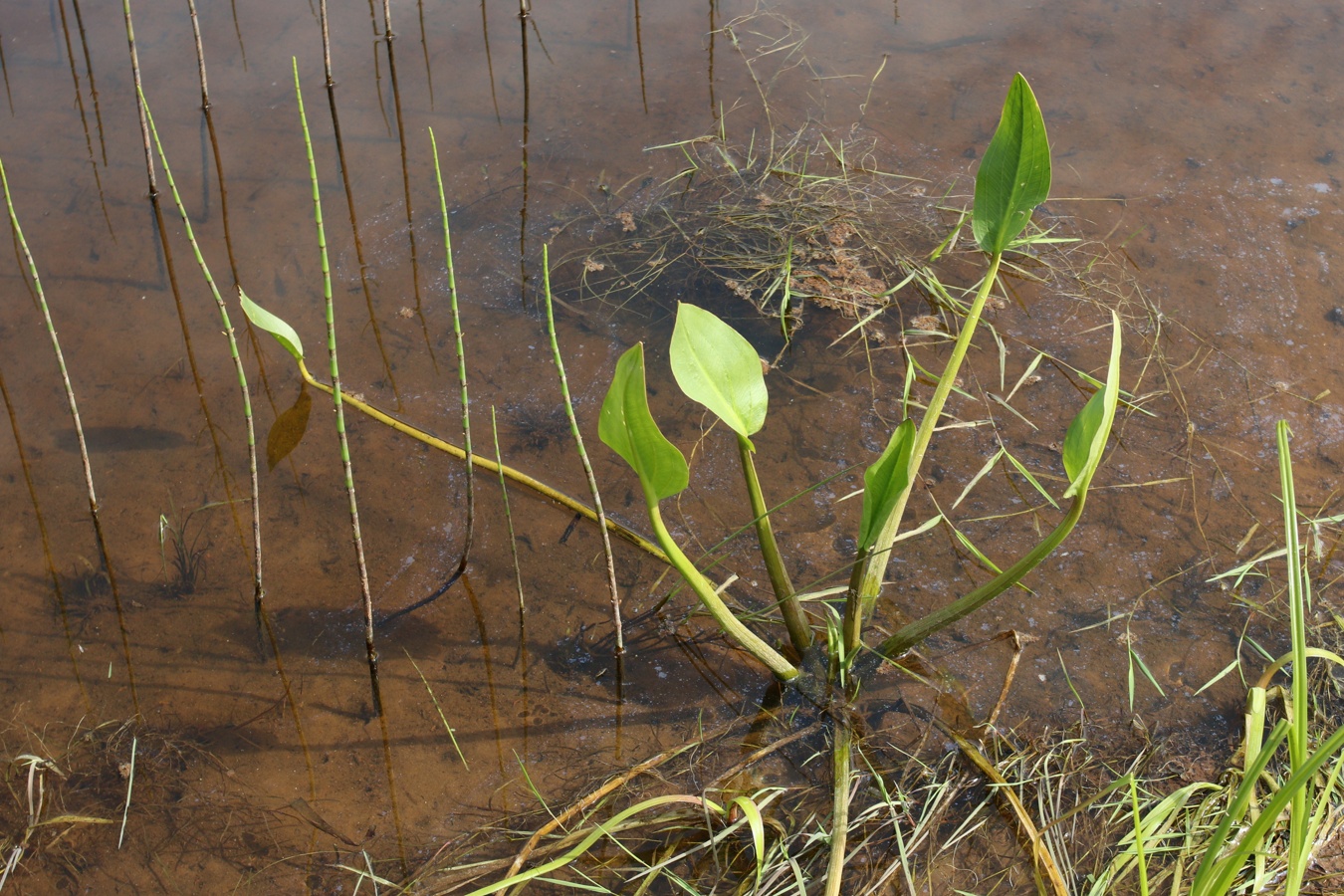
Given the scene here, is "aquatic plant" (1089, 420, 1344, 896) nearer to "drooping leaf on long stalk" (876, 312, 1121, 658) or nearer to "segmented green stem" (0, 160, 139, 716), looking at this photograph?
"drooping leaf on long stalk" (876, 312, 1121, 658)

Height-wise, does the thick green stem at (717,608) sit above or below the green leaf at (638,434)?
below

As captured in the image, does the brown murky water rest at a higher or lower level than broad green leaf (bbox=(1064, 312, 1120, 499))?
lower

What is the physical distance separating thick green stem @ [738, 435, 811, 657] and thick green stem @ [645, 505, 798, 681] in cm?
5

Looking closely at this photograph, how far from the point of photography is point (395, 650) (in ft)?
5.56

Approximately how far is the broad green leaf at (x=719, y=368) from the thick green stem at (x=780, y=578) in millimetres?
78

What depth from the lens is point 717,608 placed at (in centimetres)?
142

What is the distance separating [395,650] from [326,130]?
172 centimetres

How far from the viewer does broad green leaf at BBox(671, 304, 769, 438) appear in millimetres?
1275

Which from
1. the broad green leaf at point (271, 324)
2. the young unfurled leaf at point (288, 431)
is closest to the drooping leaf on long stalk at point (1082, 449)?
the broad green leaf at point (271, 324)

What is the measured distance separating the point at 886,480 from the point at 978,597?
0.27m

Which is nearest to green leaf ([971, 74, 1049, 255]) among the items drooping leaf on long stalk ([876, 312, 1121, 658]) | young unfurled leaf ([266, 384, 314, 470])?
drooping leaf on long stalk ([876, 312, 1121, 658])

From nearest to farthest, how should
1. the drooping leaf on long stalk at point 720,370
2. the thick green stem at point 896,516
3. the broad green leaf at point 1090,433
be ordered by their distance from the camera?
the broad green leaf at point 1090,433 → the drooping leaf on long stalk at point 720,370 → the thick green stem at point 896,516

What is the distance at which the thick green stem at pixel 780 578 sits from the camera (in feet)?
4.66

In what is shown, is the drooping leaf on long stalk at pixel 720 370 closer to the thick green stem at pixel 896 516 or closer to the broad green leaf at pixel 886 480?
the broad green leaf at pixel 886 480
